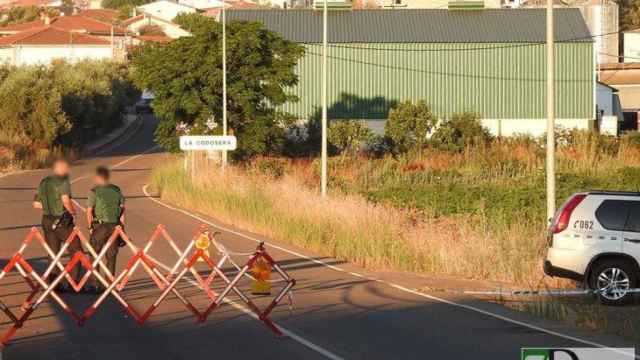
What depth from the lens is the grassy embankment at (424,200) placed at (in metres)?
23.9

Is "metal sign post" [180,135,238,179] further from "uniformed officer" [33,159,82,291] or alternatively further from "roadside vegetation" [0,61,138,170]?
"uniformed officer" [33,159,82,291]

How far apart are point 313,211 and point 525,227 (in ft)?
18.3

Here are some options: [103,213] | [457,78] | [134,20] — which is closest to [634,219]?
[103,213]

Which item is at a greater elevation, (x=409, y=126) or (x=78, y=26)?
(x=78, y=26)

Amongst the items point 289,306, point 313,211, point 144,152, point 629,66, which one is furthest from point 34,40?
point 289,306

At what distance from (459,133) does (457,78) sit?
250 inches

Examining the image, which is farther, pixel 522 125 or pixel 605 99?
pixel 605 99

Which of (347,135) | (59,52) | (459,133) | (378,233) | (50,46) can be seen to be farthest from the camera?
(59,52)

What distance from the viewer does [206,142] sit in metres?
43.2

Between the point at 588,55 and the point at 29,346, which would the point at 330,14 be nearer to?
the point at 588,55

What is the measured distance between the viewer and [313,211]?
3064 centimetres

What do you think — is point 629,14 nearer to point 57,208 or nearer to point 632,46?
point 632,46

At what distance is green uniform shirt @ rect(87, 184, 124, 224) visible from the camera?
18938mm

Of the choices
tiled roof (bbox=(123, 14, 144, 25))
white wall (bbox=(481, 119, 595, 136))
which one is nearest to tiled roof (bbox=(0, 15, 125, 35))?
tiled roof (bbox=(123, 14, 144, 25))
